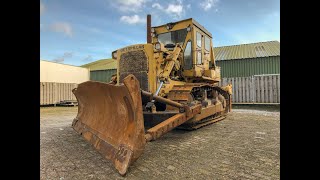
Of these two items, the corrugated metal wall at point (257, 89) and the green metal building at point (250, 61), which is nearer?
the corrugated metal wall at point (257, 89)

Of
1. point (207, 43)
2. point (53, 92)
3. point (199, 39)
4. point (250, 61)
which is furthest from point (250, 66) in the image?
point (53, 92)

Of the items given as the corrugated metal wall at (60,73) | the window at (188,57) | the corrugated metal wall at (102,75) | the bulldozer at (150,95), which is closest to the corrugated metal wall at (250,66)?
the corrugated metal wall at (102,75)

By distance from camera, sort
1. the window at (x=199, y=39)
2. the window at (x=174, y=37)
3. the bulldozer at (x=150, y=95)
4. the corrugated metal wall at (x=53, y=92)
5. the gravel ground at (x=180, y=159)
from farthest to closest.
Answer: the corrugated metal wall at (x=53, y=92)
the window at (x=199, y=39)
the window at (x=174, y=37)
the bulldozer at (x=150, y=95)
the gravel ground at (x=180, y=159)

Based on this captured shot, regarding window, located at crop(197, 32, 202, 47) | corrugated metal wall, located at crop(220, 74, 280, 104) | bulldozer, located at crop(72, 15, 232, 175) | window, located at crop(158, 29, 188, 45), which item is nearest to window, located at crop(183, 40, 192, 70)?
bulldozer, located at crop(72, 15, 232, 175)

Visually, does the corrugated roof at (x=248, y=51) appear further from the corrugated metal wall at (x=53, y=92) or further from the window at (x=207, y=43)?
the window at (x=207, y=43)

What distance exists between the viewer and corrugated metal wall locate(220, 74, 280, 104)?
16859mm

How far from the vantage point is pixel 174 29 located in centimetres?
752

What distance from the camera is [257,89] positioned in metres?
17.5

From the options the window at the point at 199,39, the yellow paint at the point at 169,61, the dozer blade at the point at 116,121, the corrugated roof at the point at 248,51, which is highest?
the corrugated roof at the point at 248,51

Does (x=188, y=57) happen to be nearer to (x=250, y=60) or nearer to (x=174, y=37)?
(x=174, y=37)

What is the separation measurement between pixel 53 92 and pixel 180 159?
62.1ft

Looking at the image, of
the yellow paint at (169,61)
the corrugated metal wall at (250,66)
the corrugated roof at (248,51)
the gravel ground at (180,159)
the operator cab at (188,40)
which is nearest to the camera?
the gravel ground at (180,159)

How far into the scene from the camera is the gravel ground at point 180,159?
10.9ft
